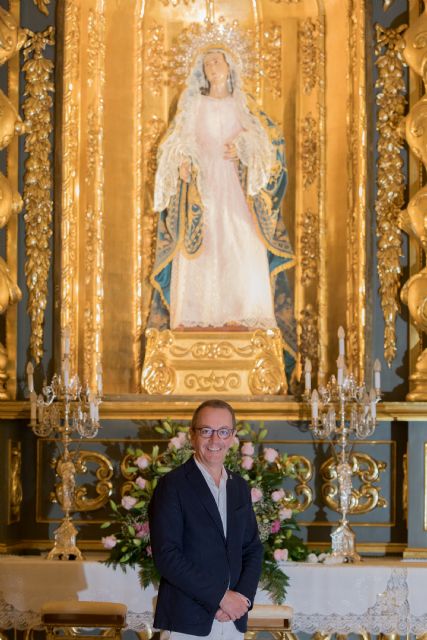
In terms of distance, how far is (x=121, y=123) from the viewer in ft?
29.1

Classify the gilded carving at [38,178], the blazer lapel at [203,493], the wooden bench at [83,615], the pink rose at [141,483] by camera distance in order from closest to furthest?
the blazer lapel at [203,493], the wooden bench at [83,615], the pink rose at [141,483], the gilded carving at [38,178]

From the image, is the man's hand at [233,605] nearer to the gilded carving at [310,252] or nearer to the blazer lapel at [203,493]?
the blazer lapel at [203,493]

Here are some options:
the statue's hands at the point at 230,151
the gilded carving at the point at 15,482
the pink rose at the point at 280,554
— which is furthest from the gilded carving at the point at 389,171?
the gilded carving at the point at 15,482

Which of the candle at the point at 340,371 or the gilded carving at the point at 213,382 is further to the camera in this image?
the gilded carving at the point at 213,382

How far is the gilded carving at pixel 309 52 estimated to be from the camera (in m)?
8.82

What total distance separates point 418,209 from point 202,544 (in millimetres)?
4108

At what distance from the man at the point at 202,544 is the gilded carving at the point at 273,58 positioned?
474 centimetres

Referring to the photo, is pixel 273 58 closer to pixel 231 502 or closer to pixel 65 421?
pixel 65 421

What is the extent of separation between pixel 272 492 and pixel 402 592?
94 centimetres

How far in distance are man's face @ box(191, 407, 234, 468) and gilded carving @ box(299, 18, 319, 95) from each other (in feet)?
15.4

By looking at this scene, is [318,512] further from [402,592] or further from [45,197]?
[45,197]

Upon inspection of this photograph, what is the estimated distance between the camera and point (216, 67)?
→ 888cm

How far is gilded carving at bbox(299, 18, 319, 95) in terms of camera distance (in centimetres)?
882

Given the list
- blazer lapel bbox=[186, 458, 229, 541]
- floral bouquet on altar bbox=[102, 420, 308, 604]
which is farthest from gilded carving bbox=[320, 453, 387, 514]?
blazer lapel bbox=[186, 458, 229, 541]
